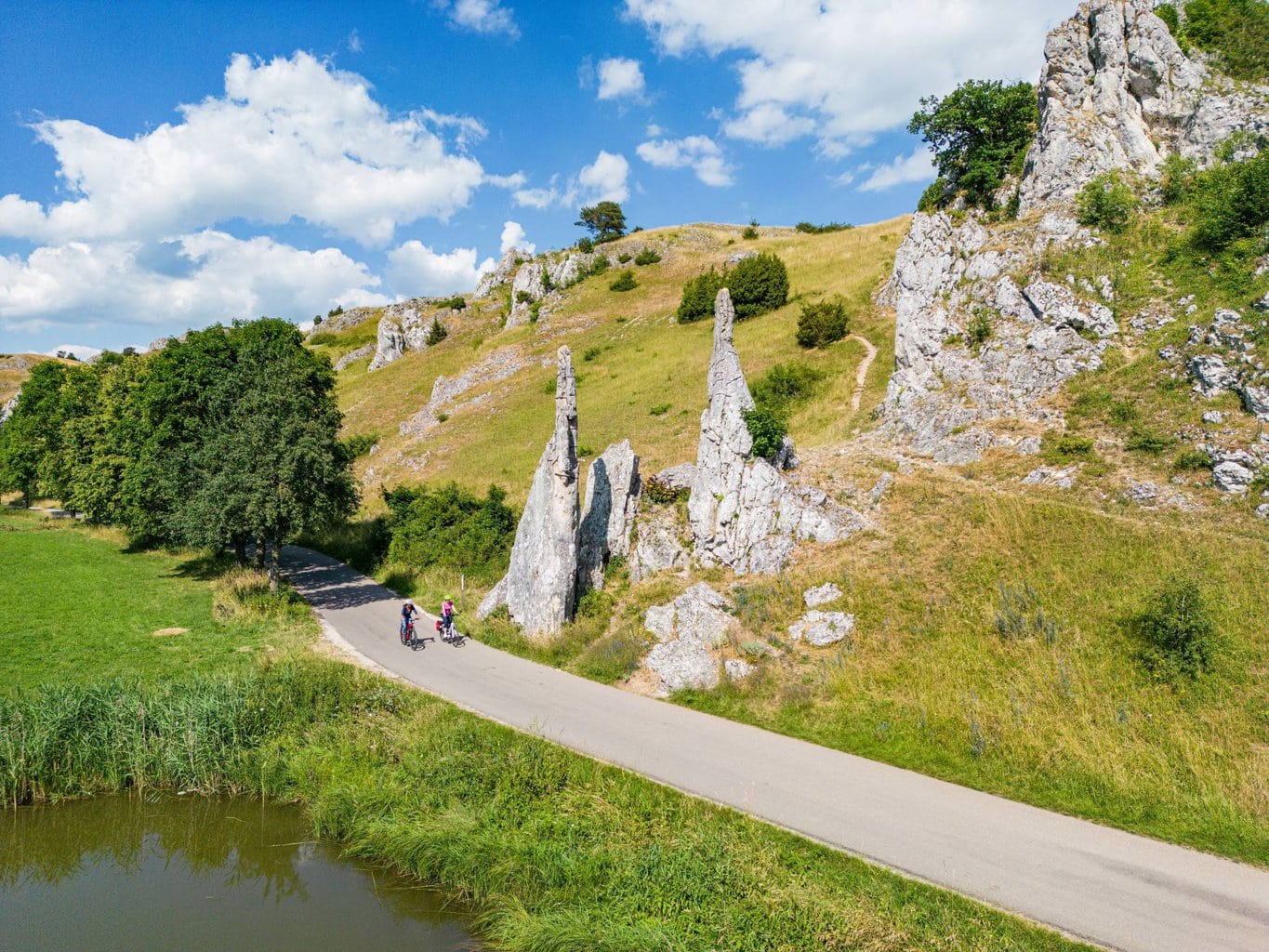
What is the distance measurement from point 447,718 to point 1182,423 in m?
25.9

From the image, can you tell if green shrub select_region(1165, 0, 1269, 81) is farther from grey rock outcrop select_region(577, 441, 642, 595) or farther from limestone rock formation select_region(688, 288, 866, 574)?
grey rock outcrop select_region(577, 441, 642, 595)

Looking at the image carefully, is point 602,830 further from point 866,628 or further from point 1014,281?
point 1014,281

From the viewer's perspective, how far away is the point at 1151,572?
17188 mm

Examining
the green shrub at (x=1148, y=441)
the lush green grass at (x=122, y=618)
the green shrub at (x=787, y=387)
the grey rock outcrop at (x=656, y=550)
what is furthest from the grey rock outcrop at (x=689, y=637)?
the green shrub at (x=787, y=387)

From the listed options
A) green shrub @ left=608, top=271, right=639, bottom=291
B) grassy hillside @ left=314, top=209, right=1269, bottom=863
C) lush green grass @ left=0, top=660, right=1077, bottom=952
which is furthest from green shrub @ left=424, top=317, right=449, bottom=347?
lush green grass @ left=0, top=660, right=1077, bottom=952

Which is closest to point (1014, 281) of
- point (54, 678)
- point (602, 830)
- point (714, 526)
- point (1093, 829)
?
point (714, 526)

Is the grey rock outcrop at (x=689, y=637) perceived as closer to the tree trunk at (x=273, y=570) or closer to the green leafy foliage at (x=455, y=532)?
the green leafy foliage at (x=455, y=532)

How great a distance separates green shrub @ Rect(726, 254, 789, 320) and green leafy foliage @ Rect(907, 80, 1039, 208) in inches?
600

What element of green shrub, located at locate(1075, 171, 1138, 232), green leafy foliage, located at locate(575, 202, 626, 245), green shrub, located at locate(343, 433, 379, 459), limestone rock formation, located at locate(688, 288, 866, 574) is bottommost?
limestone rock formation, located at locate(688, 288, 866, 574)

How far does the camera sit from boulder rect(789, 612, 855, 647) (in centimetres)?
1855

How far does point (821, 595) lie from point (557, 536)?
890 cm

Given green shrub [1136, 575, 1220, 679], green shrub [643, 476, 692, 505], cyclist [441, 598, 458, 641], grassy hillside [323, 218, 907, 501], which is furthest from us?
grassy hillside [323, 218, 907, 501]

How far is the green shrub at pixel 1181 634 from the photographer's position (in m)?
14.6

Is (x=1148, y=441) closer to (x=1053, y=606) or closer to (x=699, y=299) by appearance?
(x=1053, y=606)
